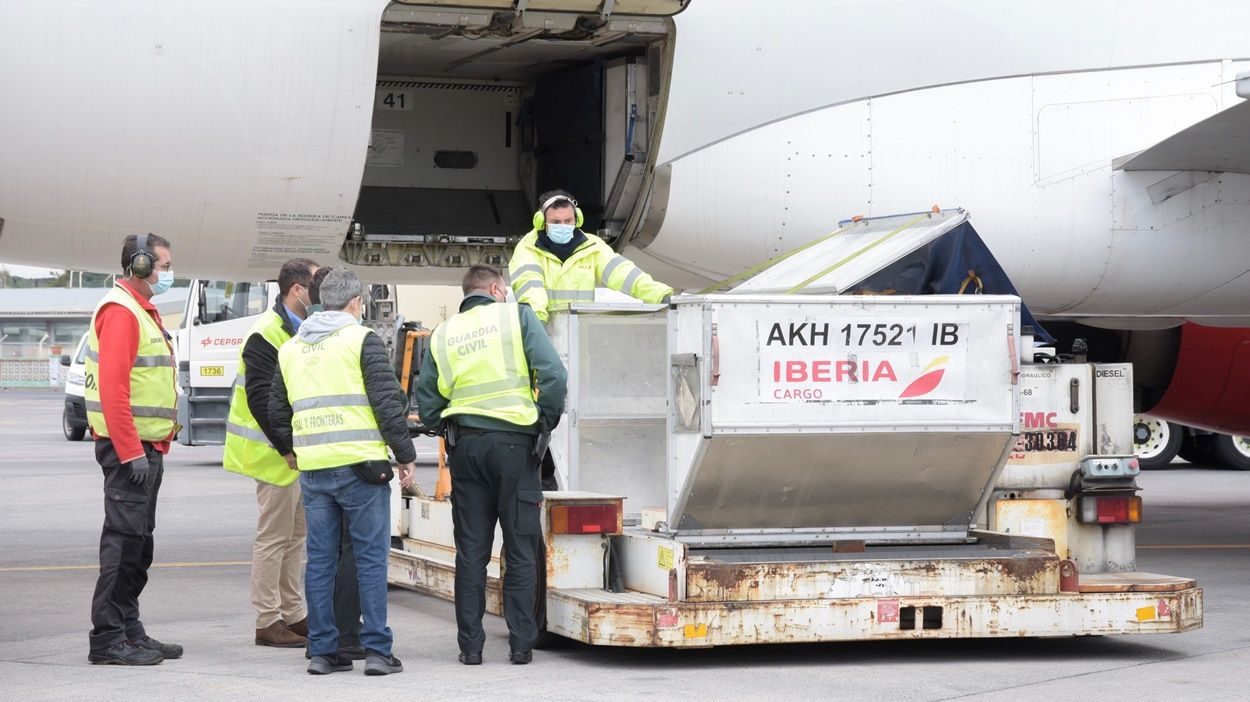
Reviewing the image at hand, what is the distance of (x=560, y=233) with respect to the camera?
866 centimetres

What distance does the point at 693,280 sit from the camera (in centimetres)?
1128

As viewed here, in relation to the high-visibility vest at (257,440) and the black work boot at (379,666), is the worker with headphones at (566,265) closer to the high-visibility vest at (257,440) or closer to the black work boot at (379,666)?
the high-visibility vest at (257,440)

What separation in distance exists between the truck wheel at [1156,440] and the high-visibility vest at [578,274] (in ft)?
48.7

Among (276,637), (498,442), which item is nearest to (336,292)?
(498,442)

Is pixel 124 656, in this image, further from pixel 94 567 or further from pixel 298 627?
pixel 94 567

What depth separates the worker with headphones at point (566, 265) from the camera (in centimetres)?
861

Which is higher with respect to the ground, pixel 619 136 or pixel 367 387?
pixel 619 136

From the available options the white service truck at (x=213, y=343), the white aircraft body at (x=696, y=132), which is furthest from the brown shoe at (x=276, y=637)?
the white service truck at (x=213, y=343)

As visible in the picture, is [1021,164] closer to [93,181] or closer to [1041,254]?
[1041,254]

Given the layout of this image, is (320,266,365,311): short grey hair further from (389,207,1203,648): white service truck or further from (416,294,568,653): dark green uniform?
(389,207,1203,648): white service truck

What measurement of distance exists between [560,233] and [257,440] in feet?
6.32

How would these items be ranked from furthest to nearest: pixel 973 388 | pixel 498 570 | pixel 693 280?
pixel 693 280 < pixel 498 570 < pixel 973 388

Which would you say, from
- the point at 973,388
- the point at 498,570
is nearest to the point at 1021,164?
the point at 973,388

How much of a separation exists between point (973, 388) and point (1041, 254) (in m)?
3.34
